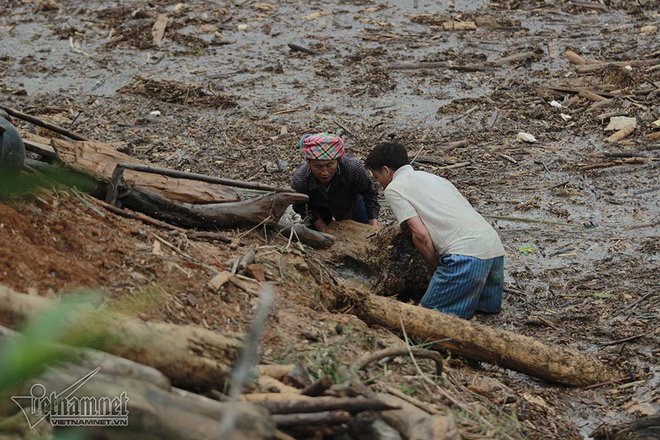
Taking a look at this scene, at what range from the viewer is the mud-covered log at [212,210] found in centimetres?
558

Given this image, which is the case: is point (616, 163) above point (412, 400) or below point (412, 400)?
below

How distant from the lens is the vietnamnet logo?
2598 millimetres

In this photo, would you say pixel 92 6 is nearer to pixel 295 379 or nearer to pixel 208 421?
pixel 295 379

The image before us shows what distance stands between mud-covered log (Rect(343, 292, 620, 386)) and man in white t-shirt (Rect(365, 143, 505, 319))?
890 mm

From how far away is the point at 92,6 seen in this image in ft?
42.7

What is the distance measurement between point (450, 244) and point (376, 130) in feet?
12.7

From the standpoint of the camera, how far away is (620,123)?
31.1 feet

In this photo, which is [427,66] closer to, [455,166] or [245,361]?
[455,166]

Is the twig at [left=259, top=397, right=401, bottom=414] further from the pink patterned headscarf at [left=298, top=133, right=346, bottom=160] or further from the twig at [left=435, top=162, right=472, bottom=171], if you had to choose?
the twig at [left=435, top=162, right=472, bottom=171]

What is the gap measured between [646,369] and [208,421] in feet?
11.3

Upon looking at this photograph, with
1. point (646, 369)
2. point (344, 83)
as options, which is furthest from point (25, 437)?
point (344, 83)

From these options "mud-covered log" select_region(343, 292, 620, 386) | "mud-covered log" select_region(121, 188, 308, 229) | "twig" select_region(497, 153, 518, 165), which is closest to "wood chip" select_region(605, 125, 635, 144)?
"twig" select_region(497, 153, 518, 165)

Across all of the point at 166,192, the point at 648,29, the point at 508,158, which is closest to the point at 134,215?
the point at 166,192

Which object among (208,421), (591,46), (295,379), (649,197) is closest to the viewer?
(208,421)
